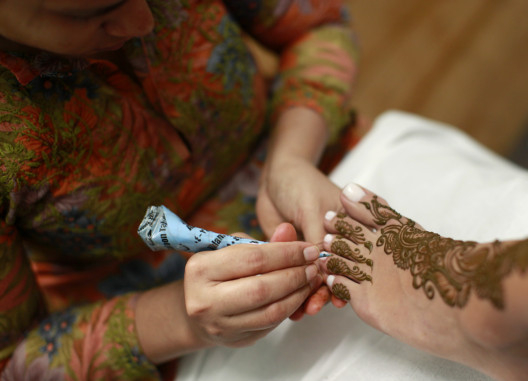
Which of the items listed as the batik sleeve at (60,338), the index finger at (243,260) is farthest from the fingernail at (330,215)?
the batik sleeve at (60,338)

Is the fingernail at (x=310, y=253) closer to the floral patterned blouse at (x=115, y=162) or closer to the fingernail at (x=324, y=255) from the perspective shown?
the fingernail at (x=324, y=255)

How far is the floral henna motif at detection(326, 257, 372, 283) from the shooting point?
1.73 feet

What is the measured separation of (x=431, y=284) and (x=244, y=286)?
0.19 m

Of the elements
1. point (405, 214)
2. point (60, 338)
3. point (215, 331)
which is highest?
point (405, 214)


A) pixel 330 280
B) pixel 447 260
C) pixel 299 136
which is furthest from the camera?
pixel 299 136

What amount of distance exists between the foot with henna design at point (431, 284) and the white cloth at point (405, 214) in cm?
5

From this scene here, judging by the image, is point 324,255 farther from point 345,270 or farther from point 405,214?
point 405,214

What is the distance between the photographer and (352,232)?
1.80ft

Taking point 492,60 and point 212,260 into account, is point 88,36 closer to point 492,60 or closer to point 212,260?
point 212,260

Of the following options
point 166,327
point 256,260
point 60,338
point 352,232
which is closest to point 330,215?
point 352,232

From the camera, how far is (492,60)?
60.9 inches

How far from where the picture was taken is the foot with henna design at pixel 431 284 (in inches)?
14.9

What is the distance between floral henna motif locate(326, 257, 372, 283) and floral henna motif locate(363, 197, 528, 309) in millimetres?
38

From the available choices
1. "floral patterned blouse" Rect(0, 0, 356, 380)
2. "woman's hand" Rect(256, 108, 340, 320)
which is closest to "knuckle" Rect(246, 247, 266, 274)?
"woman's hand" Rect(256, 108, 340, 320)
